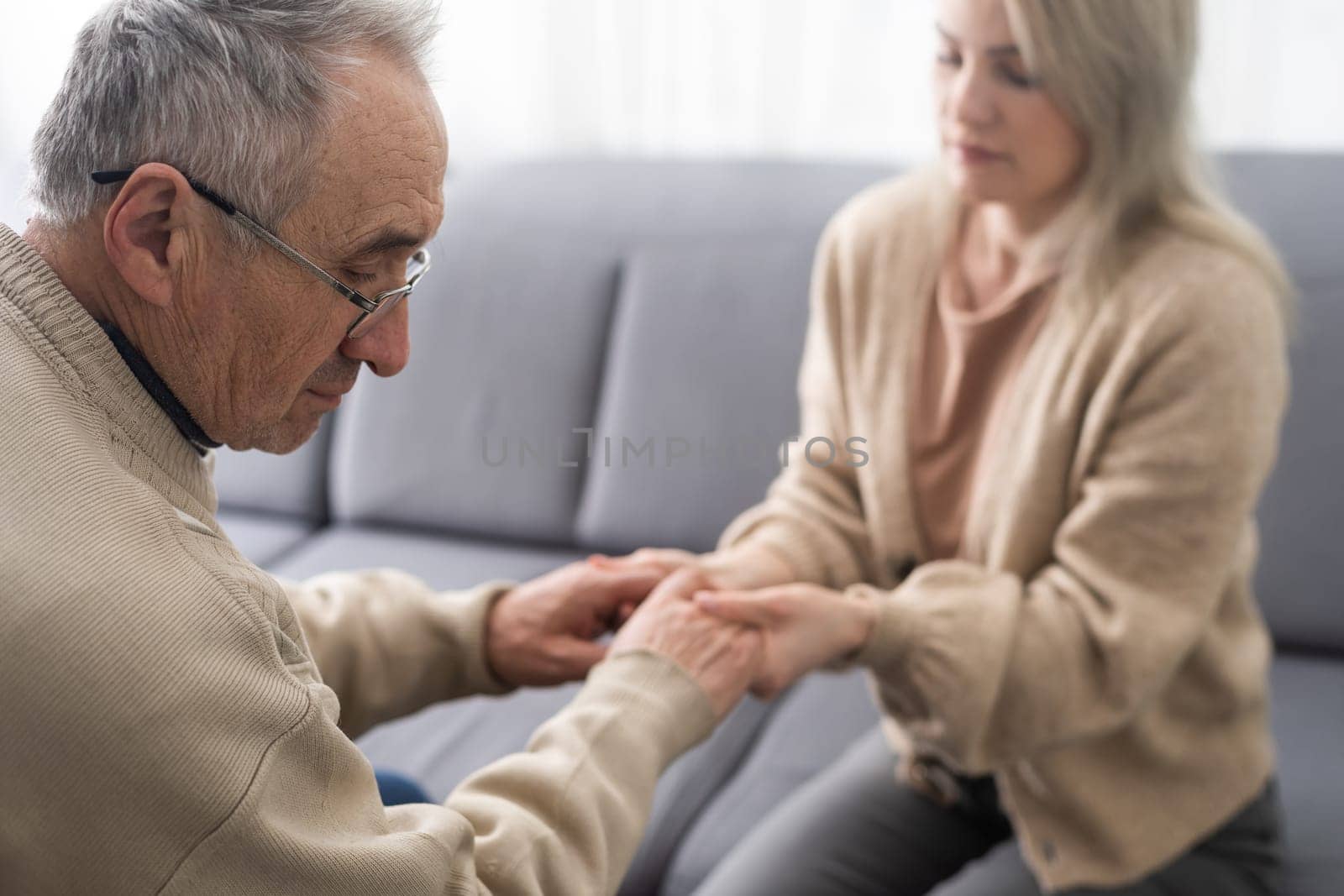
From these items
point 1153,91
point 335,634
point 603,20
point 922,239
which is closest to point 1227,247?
point 1153,91

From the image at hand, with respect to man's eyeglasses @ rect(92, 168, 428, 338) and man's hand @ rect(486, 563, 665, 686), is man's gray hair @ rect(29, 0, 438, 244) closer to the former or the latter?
man's eyeglasses @ rect(92, 168, 428, 338)

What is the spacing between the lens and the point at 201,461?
0.93m

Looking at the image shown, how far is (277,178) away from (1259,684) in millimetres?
1141

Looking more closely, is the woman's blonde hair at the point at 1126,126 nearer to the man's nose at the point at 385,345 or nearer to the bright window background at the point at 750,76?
the man's nose at the point at 385,345

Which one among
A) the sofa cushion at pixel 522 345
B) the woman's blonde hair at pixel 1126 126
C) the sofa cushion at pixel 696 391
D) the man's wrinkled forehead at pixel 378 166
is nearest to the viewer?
the man's wrinkled forehead at pixel 378 166

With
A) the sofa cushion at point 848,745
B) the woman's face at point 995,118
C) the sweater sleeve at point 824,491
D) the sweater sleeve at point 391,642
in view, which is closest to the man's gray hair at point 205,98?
the sweater sleeve at point 391,642

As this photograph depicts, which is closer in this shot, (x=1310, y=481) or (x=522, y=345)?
(x=1310, y=481)

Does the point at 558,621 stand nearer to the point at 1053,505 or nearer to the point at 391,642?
the point at 391,642

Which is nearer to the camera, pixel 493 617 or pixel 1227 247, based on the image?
pixel 1227 247

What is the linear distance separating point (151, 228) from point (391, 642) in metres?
0.61

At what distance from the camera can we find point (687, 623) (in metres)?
1.27

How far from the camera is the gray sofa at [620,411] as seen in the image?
1790mm

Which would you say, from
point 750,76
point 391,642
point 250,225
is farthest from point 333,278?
point 750,76

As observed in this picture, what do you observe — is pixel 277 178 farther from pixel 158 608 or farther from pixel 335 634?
pixel 335 634
